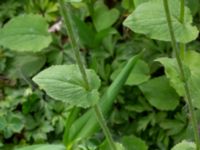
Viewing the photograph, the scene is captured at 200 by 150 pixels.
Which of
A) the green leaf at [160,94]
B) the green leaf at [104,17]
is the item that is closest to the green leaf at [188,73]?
the green leaf at [160,94]

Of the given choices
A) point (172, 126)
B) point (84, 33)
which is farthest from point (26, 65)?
point (172, 126)

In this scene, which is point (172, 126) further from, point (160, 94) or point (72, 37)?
point (72, 37)

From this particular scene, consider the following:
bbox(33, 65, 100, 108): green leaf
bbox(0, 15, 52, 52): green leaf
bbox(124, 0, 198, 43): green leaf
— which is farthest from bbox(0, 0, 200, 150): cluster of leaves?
bbox(33, 65, 100, 108): green leaf

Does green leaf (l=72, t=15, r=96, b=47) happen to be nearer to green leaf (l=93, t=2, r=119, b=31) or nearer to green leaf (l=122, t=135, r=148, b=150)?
green leaf (l=93, t=2, r=119, b=31)

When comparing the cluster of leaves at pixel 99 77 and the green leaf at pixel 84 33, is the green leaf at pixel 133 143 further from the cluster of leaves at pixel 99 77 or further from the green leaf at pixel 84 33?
the green leaf at pixel 84 33

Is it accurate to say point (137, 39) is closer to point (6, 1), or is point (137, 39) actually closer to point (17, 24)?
point (17, 24)

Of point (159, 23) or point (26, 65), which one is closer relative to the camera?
point (159, 23)

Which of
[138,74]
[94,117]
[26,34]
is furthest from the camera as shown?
[26,34]
